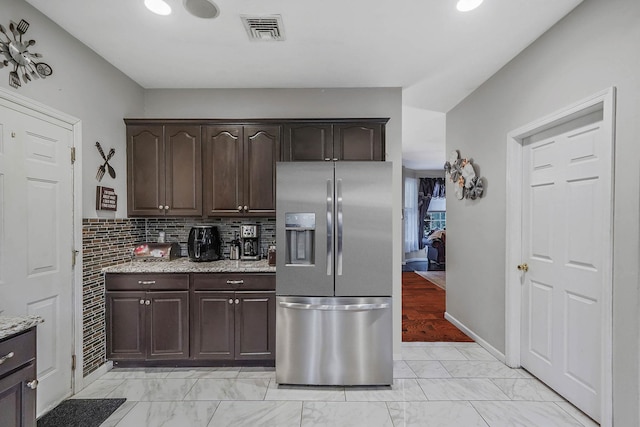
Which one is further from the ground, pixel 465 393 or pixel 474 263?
pixel 474 263

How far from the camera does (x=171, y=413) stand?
2225mm

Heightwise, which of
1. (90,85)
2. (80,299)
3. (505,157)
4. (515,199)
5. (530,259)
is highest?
(90,85)

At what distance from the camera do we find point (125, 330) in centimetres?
277

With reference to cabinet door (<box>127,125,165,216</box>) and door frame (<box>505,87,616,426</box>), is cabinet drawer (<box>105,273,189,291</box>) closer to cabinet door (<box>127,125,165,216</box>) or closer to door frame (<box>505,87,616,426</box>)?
cabinet door (<box>127,125,165,216</box>)

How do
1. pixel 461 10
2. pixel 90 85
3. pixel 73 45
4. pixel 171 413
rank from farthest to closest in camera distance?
1. pixel 90 85
2. pixel 73 45
3. pixel 171 413
4. pixel 461 10

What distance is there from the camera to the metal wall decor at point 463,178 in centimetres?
341

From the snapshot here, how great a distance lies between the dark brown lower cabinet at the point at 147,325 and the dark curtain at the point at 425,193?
8.13 meters

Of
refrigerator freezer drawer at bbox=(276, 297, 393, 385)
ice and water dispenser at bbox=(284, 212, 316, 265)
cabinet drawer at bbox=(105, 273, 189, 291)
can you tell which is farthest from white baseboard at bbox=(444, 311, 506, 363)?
cabinet drawer at bbox=(105, 273, 189, 291)

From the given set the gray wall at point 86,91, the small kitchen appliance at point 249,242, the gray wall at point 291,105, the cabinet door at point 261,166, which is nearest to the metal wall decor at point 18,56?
the gray wall at point 86,91

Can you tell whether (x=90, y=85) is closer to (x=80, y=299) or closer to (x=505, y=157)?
(x=80, y=299)

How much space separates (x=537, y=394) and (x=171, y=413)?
9.22ft

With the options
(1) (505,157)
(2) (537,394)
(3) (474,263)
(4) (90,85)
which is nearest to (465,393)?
(2) (537,394)

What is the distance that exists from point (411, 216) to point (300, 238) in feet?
24.4

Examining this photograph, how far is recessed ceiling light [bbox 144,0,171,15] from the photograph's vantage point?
199cm
